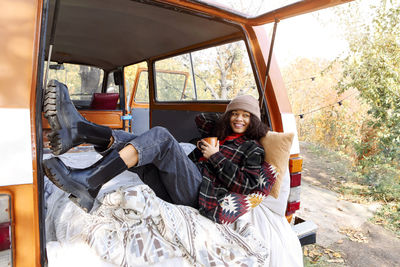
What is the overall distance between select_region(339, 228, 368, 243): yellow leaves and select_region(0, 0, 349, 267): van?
67.2 inches

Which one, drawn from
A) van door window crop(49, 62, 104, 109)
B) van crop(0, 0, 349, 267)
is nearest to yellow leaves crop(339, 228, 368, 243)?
van crop(0, 0, 349, 267)

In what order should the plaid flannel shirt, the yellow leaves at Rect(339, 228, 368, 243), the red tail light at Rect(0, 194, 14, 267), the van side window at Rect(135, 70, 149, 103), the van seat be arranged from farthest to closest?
1. the van side window at Rect(135, 70, 149, 103)
2. the van seat
3. the yellow leaves at Rect(339, 228, 368, 243)
4. the plaid flannel shirt
5. the red tail light at Rect(0, 194, 14, 267)

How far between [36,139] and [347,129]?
768cm

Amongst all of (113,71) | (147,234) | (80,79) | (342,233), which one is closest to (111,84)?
(113,71)

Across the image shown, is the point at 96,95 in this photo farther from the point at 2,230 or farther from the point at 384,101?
the point at 384,101

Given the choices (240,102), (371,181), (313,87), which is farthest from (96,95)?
(313,87)

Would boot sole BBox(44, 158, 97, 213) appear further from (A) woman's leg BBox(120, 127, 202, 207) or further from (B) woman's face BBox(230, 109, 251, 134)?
(B) woman's face BBox(230, 109, 251, 134)

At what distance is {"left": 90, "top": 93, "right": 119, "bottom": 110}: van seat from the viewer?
14.7ft

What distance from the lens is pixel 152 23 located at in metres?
2.81

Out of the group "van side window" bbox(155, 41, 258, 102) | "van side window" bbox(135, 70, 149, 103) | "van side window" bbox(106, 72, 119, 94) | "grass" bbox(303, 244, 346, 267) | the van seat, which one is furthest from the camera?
"van side window" bbox(135, 70, 149, 103)

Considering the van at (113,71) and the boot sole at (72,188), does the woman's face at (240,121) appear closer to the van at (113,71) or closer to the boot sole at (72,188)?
the van at (113,71)

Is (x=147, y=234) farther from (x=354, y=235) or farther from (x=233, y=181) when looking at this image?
(x=354, y=235)

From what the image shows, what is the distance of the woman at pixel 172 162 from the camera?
1.51m

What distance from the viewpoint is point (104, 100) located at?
4504 millimetres
